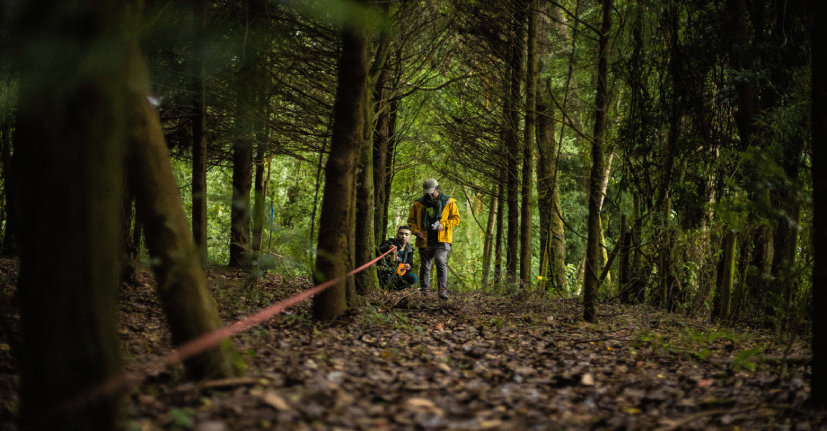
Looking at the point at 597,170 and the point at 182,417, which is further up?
the point at 597,170

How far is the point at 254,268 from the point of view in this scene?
4.42 meters

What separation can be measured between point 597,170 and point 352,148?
313 cm

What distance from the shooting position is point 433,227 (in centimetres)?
819

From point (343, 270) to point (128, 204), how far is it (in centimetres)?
319

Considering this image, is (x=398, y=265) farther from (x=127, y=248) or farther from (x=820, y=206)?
(x=820, y=206)

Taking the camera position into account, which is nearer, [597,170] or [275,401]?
[275,401]

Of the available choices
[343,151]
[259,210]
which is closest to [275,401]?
[259,210]

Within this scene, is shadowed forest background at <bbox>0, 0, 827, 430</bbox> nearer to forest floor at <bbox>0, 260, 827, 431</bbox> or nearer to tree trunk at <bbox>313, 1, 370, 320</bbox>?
tree trunk at <bbox>313, 1, 370, 320</bbox>

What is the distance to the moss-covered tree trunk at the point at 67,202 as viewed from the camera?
1.81 meters

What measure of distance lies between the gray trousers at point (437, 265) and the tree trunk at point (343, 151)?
348 centimetres

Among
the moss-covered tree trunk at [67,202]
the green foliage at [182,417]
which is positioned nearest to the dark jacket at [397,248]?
the green foliage at [182,417]

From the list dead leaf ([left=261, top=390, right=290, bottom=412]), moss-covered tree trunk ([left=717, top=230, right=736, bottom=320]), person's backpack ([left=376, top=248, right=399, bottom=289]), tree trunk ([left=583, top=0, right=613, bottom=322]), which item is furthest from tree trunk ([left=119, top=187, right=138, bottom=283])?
moss-covered tree trunk ([left=717, top=230, right=736, bottom=320])

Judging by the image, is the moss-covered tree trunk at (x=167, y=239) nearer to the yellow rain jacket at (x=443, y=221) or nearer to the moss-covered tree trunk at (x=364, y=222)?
the moss-covered tree trunk at (x=364, y=222)

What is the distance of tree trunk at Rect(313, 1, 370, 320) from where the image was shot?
15.3 ft
